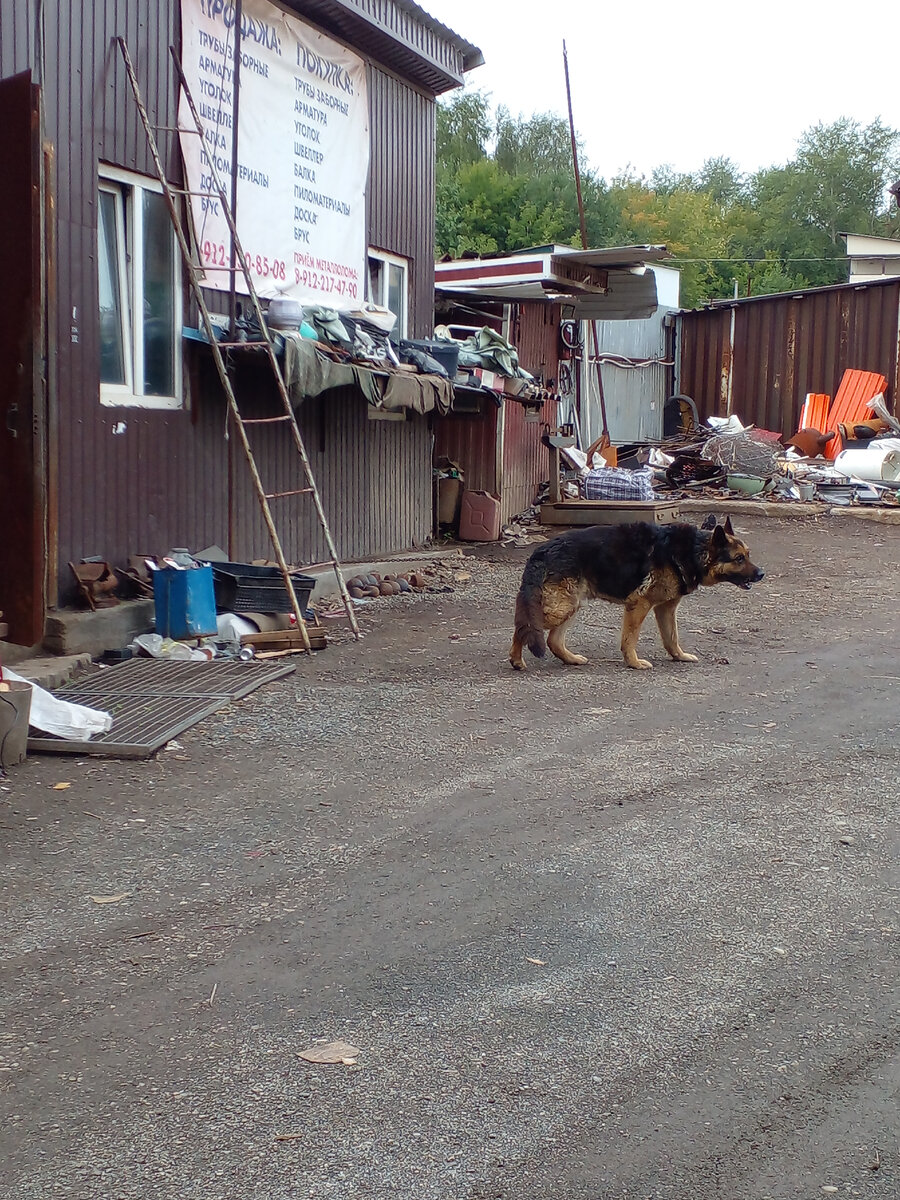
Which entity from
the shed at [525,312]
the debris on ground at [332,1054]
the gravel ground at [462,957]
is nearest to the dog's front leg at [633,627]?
the gravel ground at [462,957]

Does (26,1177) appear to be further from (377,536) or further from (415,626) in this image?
(377,536)

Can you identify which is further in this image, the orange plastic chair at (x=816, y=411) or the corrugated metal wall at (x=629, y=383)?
the orange plastic chair at (x=816, y=411)

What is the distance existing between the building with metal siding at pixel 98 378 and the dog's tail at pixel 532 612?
3.17 m

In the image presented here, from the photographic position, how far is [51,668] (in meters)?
8.12

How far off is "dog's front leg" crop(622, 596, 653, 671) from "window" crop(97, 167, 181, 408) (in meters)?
4.17

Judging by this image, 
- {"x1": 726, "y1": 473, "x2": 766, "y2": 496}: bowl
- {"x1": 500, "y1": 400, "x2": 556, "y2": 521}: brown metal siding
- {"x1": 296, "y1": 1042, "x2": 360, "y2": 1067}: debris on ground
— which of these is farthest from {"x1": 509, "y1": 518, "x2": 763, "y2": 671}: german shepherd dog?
{"x1": 726, "y1": 473, "x2": 766, "y2": 496}: bowl

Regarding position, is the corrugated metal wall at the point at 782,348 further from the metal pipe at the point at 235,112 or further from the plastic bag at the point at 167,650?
the plastic bag at the point at 167,650

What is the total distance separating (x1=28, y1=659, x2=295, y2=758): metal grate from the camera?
21.7ft

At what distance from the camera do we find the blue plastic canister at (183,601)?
913 cm

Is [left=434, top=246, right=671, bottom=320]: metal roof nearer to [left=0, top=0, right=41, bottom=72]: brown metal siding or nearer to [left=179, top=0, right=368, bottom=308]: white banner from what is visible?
[left=179, top=0, right=368, bottom=308]: white banner

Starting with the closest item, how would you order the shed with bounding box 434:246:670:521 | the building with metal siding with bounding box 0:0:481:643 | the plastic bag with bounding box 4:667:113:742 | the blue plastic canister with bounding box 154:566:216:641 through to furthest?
the plastic bag with bounding box 4:667:113:742, the building with metal siding with bounding box 0:0:481:643, the blue plastic canister with bounding box 154:566:216:641, the shed with bounding box 434:246:670:521

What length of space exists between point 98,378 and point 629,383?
17817 millimetres

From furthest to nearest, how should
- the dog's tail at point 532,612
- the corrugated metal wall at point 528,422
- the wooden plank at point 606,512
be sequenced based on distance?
the corrugated metal wall at point 528,422
the wooden plank at point 606,512
the dog's tail at point 532,612

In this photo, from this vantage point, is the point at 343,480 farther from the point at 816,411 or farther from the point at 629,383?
the point at 816,411
